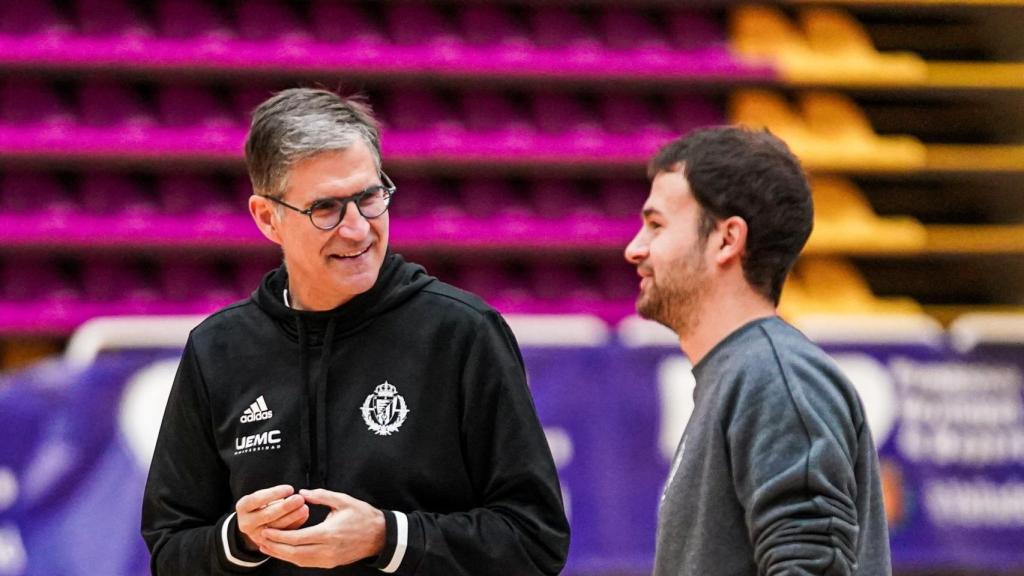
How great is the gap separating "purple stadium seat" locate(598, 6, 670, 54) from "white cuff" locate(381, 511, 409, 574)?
5.80m

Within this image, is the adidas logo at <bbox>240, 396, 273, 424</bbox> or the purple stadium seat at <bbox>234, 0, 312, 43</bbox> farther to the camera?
the purple stadium seat at <bbox>234, 0, 312, 43</bbox>

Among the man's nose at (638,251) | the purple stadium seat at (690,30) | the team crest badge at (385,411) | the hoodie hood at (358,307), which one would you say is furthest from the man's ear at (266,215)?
the purple stadium seat at (690,30)

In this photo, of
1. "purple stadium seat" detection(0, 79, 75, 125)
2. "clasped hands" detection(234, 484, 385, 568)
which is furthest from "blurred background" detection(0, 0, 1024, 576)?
"clasped hands" detection(234, 484, 385, 568)

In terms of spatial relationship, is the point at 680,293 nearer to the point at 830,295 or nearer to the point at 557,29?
the point at 830,295

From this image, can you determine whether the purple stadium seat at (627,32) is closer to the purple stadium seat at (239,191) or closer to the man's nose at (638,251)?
the purple stadium seat at (239,191)

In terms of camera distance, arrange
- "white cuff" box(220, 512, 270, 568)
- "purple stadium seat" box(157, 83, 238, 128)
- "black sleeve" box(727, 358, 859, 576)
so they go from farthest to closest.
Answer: "purple stadium seat" box(157, 83, 238, 128) → "white cuff" box(220, 512, 270, 568) → "black sleeve" box(727, 358, 859, 576)

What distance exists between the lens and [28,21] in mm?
6980

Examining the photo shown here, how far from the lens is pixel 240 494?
2232mm

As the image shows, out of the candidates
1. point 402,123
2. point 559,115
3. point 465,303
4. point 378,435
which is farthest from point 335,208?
point 559,115

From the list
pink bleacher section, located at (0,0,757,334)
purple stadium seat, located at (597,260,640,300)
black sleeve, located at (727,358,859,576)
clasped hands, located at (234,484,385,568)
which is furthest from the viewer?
purple stadium seat, located at (597,260,640,300)

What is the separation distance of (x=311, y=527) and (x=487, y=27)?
5.71 m

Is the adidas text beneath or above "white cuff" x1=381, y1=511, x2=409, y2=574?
above

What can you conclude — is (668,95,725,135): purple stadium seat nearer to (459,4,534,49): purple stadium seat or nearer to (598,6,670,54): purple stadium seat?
(598,6,670,54): purple stadium seat

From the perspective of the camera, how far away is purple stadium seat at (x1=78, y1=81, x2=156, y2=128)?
23.0 feet
